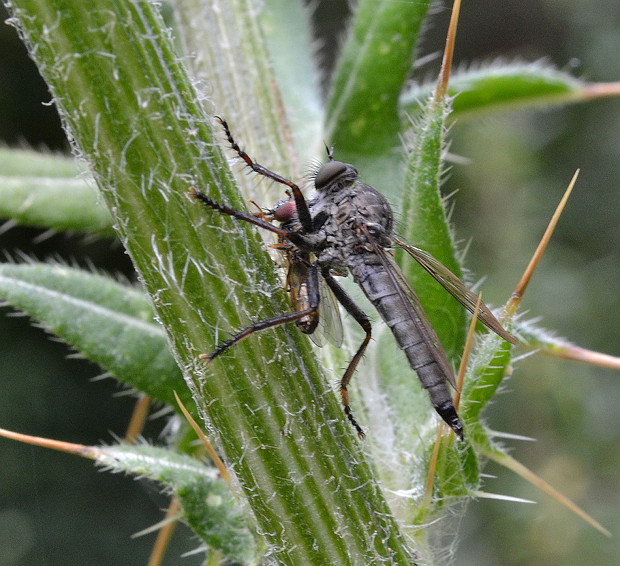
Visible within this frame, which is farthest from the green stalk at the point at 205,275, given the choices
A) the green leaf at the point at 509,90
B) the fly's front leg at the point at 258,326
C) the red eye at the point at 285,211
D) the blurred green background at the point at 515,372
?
the blurred green background at the point at 515,372

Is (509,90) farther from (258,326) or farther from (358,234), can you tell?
(258,326)

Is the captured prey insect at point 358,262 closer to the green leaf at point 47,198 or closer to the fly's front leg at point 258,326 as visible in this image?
the fly's front leg at point 258,326

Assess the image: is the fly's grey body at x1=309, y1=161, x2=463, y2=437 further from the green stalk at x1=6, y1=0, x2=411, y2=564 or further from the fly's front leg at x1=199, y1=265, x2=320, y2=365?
the green stalk at x1=6, y1=0, x2=411, y2=564

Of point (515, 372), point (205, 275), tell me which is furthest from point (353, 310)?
point (515, 372)

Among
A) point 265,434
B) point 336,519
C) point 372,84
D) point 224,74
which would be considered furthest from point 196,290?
point 372,84

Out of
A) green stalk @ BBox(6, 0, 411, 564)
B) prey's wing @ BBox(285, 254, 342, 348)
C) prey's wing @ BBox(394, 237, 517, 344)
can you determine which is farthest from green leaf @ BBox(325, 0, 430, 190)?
green stalk @ BBox(6, 0, 411, 564)

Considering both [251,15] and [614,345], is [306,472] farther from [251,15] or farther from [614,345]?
[614,345]
